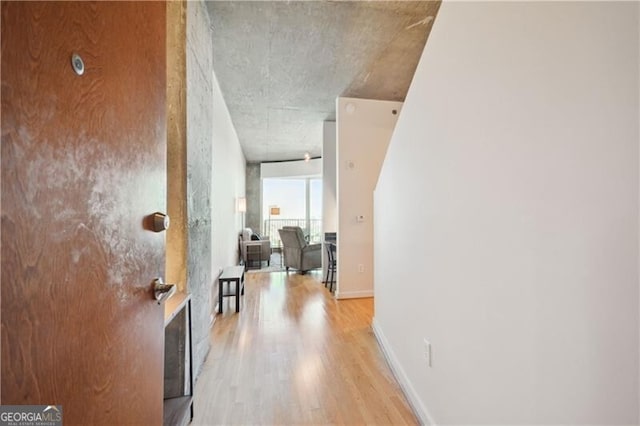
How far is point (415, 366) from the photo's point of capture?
1663 millimetres

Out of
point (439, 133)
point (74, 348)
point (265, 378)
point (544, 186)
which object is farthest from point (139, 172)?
point (265, 378)

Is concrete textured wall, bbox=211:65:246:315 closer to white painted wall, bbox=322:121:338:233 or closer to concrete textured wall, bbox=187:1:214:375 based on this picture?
concrete textured wall, bbox=187:1:214:375

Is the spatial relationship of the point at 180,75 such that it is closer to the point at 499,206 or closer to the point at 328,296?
the point at 499,206

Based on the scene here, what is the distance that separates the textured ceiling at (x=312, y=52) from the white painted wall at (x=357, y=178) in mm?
291

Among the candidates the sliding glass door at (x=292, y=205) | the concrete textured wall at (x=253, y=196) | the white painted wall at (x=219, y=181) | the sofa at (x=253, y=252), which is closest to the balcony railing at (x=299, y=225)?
the sliding glass door at (x=292, y=205)

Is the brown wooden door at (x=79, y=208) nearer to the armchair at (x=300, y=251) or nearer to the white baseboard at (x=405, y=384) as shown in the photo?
the white baseboard at (x=405, y=384)

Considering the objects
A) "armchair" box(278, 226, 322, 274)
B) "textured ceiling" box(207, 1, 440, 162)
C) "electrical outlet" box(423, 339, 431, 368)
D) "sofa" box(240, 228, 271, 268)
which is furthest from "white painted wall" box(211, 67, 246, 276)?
"electrical outlet" box(423, 339, 431, 368)

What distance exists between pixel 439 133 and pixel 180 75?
171 cm

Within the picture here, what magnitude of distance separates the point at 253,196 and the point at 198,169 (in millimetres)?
6785

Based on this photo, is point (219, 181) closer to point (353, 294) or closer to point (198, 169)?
point (198, 169)

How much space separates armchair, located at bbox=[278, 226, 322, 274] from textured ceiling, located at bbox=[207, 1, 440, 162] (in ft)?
7.40

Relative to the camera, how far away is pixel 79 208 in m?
0.58

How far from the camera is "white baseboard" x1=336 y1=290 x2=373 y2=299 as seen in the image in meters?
3.91

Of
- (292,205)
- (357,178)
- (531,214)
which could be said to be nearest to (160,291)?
(531,214)
